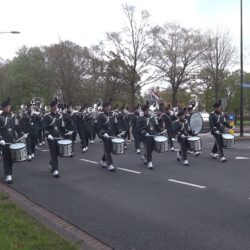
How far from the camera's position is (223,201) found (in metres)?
8.21

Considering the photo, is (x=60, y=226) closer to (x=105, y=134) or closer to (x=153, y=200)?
(x=153, y=200)

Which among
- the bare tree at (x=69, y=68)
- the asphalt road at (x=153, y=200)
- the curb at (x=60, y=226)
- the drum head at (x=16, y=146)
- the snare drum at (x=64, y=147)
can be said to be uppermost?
the bare tree at (x=69, y=68)

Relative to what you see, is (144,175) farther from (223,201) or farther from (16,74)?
(16,74)

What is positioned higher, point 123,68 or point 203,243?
point 123,68

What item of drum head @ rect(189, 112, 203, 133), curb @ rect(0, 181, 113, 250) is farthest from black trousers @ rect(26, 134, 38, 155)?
curb @ rect(0, 181, 113, 250)

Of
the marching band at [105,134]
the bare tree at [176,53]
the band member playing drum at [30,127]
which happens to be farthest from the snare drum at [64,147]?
the bare tree at [176,53]

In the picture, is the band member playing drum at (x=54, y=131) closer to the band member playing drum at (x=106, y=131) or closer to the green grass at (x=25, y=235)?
the band member playing drum at (x=106, y=131)

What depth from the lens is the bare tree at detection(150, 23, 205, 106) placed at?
4472 cm

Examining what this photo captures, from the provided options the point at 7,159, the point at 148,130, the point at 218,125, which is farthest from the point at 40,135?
the point at 7,159

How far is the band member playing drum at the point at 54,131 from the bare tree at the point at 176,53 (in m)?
33.4

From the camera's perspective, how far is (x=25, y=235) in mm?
5855

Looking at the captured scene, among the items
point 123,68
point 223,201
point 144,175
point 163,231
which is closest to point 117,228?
point 163,231

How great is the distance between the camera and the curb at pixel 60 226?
18.9ft

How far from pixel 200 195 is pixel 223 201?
2.08ft
